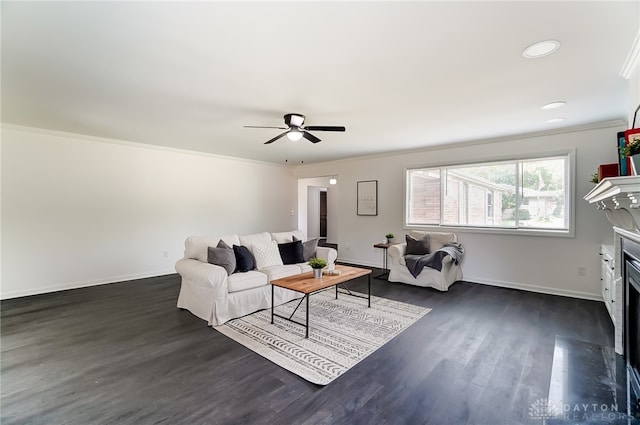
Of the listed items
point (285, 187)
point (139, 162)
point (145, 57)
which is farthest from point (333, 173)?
point (145, 57)

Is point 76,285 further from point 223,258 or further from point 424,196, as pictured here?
point 424,196

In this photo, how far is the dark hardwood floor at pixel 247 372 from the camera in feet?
6.16

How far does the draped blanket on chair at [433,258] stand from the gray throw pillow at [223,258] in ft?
9.46

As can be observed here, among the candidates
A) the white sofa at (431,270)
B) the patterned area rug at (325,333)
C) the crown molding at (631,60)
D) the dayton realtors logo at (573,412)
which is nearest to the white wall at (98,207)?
the patterned area rug at (325,333)

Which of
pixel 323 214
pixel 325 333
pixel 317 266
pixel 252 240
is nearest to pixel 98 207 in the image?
pixel 252 240

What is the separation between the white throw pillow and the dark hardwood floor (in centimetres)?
109

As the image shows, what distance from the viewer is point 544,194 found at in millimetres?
4570

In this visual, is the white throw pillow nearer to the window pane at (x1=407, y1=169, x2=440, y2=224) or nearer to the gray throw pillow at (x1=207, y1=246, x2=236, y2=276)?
the gray throw pillow at (x1=207, y1=246, x2=236, y2=276)

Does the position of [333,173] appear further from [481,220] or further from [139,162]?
[139,162]

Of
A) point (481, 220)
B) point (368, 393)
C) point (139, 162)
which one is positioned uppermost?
point (139, 162)

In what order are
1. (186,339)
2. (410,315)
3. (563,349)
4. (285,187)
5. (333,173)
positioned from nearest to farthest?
(563,349), (186,339), (410,315), (333,173), (285,187)

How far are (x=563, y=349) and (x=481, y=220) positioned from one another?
2.82 metres

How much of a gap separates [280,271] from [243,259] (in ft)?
1.76

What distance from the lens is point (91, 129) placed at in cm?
434
